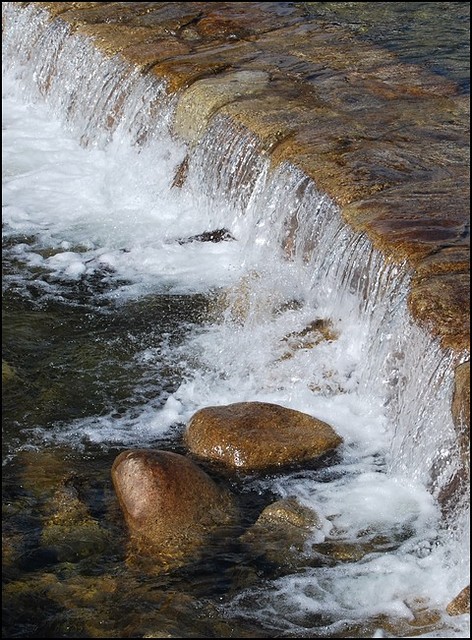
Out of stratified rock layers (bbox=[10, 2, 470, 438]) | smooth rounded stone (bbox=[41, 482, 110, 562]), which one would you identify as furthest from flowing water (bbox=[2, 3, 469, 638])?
stratified rock layers (bbox=[10, 2, 470, 438])

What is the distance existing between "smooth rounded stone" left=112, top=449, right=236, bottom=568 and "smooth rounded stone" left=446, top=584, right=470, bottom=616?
1127 millimetres

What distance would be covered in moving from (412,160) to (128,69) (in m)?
3.42

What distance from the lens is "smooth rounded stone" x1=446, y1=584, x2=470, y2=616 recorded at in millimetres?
4574

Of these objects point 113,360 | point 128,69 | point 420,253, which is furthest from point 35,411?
point 128,69

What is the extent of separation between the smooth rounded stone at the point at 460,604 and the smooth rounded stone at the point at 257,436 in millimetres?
1277

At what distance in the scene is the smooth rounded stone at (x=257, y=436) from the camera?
5641 millimetres

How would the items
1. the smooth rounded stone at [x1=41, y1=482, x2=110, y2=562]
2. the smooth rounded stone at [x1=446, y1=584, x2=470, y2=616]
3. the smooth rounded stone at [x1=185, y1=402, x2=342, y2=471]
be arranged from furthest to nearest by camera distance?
the smooth rounded stone at [x1=185, y1=402, x2=342, y2=471], the smooth rounded stone at [x1=41, y1=482, x2=110, y2=562], the smooth rounded stone at [x1=446, y1=584, x2=470, y2=616]

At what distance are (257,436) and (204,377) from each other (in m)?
0.91

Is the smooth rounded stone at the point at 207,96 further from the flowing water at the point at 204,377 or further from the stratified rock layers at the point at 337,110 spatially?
the flowing water at the point at 204,377

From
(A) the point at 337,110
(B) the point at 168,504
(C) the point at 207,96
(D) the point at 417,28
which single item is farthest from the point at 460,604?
(D) the point at 417,28

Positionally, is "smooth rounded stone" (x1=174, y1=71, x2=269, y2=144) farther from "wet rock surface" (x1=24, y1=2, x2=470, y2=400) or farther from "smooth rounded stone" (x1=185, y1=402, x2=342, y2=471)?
"smooth rounded stone" (x1=185, y1=402, x2=342, y2=471)

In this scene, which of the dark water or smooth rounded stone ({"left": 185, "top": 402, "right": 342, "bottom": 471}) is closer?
smooth rounded stone ({"left": 185, "top": 402, "right": 342, "bottom": 471})

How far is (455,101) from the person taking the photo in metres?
8.48

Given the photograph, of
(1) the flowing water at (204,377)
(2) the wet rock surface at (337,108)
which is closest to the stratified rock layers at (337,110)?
(2) the wet rock surface at (337,108)
